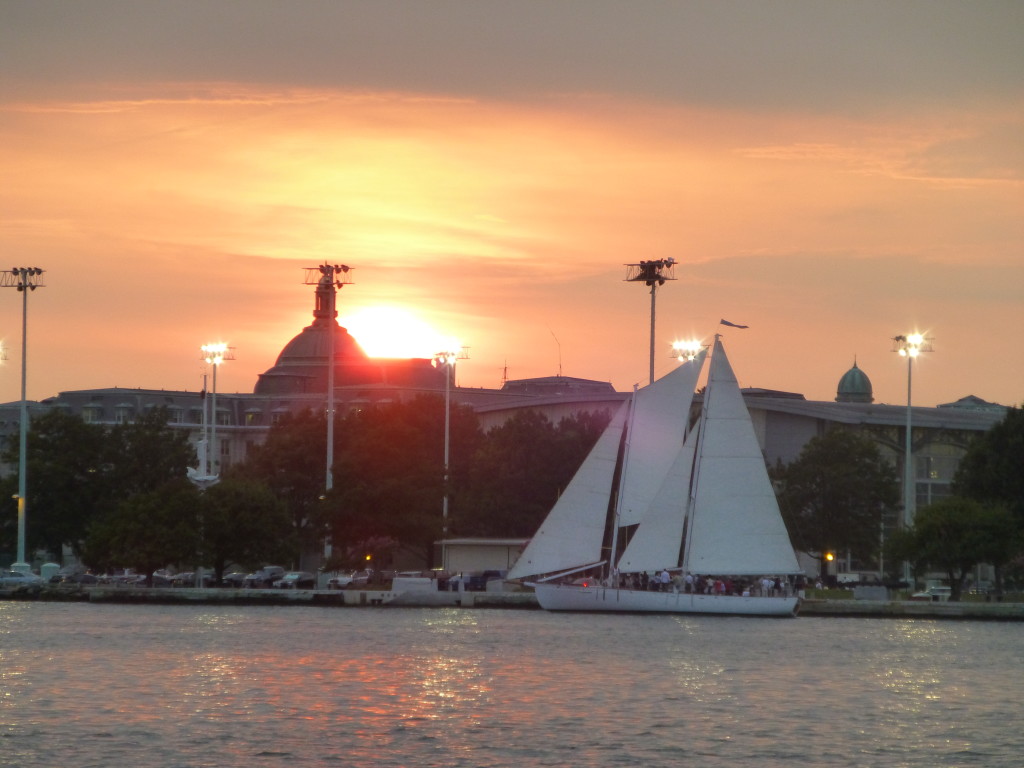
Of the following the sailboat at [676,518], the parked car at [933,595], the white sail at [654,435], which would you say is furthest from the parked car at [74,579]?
the parked car at [933,595]

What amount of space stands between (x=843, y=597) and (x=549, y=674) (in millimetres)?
45250

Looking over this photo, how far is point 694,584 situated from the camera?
268ft

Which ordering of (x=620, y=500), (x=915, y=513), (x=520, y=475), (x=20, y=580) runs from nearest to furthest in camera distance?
(x=620, y=500) → (x=20, y=580) → (x=915, y=513) → (x=520, y=475)

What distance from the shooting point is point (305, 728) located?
125 feet

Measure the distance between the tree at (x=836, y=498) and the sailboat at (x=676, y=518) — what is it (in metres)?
24.8

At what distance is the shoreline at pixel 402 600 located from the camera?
81.2 m

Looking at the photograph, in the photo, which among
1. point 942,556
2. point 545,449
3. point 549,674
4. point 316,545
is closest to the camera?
point 549,674

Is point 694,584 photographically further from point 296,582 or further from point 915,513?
point 296,582

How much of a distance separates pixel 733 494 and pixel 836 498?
98.4 feet

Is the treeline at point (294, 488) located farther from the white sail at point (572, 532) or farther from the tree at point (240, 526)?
the white sail at point (572, 532)

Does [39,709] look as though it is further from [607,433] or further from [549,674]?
[607,433]

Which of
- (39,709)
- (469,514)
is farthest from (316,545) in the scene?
(39,709)

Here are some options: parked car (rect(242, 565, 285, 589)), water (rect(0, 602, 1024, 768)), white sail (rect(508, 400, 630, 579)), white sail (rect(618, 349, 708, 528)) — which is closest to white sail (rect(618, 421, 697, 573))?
white sail (rect(618, 349, 708, 528))

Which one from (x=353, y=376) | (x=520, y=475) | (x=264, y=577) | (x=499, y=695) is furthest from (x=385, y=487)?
(x=353, y=376)
